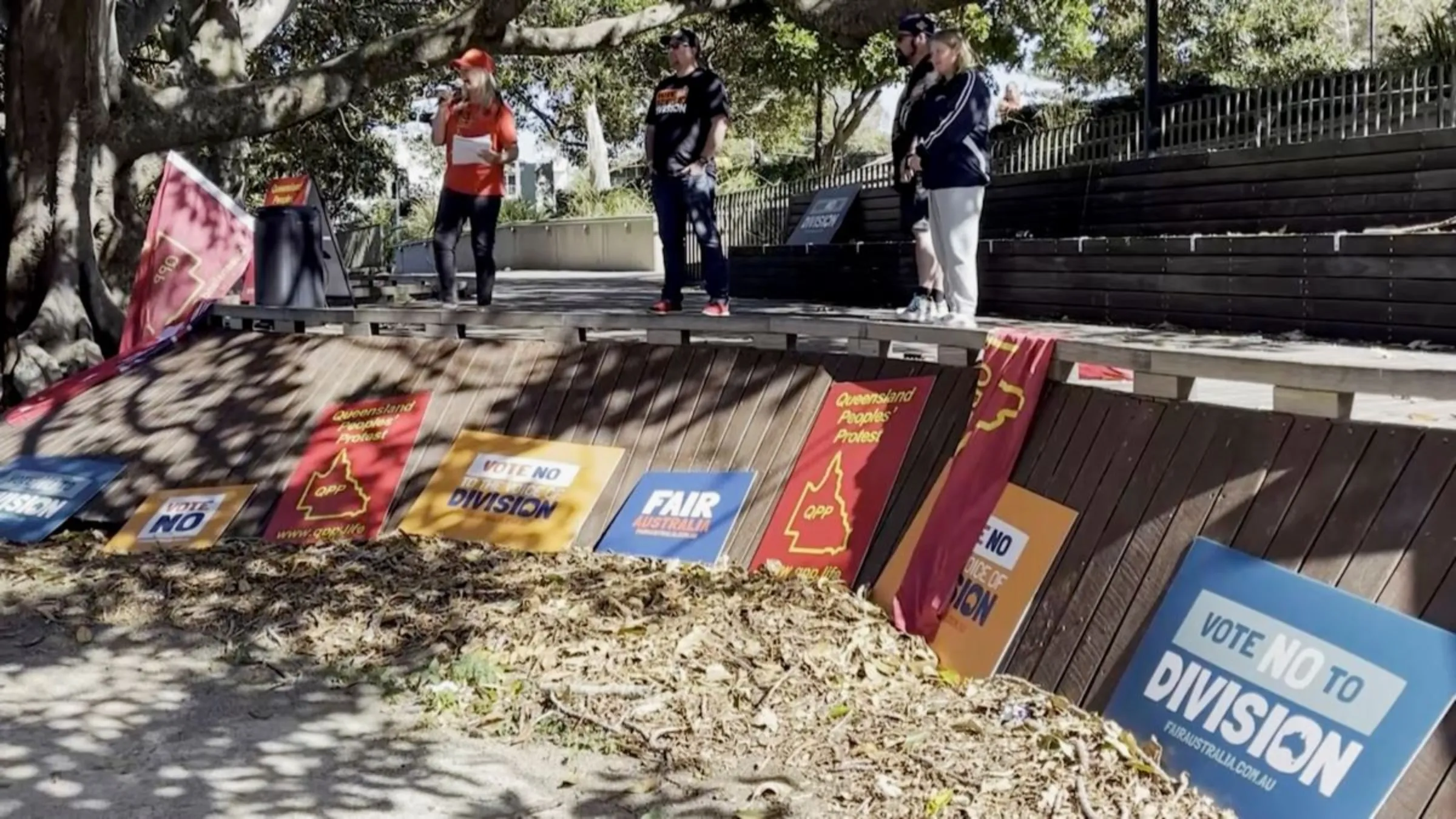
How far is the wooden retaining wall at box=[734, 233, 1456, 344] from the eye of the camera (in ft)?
29.6

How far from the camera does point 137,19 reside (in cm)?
1439

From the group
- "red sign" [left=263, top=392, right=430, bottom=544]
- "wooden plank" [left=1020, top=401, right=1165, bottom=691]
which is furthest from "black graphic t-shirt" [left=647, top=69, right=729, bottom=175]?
"wooden plank" [left=1020, top=401, right=1165, bottom=691]

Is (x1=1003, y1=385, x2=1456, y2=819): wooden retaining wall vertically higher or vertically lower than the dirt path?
higher

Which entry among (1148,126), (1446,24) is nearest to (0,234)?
(1148,126)

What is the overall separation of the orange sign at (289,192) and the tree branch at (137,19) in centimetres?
189

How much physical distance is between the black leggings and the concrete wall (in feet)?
46.7

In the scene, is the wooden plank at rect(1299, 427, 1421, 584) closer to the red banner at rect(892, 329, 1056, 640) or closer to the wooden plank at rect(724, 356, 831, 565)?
the red banner at rect(892, 329, 1056, 640)

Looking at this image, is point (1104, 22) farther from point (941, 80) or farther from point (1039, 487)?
point (1039, 487)

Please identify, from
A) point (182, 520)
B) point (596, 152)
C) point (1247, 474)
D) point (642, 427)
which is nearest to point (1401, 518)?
point (1247, 474)

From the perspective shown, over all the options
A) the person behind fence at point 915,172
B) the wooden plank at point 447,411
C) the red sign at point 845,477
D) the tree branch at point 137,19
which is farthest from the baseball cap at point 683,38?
the tree branch at point 137,19

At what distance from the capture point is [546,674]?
18.9 ft

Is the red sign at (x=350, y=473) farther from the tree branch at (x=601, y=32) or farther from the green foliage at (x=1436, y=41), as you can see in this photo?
the green foliage at (x=1436, y=41)

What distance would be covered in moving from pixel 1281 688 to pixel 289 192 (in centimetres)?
1184

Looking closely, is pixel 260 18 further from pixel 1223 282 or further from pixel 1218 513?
pixel 1218 513
